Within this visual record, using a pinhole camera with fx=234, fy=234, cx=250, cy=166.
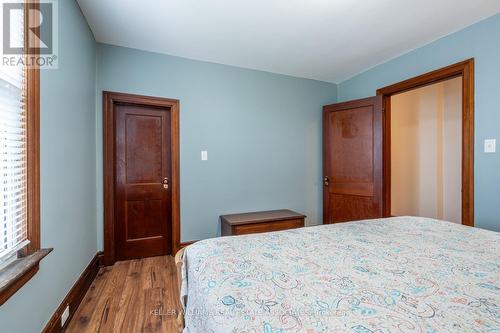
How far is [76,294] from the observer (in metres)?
1.82

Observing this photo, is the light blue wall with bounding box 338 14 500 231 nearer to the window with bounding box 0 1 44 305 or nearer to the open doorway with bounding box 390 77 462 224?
the open doorway with bounding box 390 77 462 224

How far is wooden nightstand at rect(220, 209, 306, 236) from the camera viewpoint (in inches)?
108

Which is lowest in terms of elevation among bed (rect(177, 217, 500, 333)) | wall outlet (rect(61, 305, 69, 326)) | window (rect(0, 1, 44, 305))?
wall outlet (rect(61, 305, 69, 326))

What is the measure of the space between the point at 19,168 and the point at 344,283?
160 cm

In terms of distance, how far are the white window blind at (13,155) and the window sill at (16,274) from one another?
0.04 metres

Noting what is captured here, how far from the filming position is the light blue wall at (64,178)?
1.25 metres

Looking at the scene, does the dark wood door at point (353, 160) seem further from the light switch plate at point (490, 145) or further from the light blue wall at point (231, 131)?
the light switch plate at point (490, 145)

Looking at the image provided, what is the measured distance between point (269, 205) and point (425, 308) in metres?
2.68

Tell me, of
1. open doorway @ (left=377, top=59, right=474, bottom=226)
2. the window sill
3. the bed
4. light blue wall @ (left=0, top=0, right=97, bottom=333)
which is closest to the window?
the window sill

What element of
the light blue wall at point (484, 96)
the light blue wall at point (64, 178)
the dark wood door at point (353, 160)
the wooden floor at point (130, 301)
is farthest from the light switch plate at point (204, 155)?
the light blue wall at point (484, 96)

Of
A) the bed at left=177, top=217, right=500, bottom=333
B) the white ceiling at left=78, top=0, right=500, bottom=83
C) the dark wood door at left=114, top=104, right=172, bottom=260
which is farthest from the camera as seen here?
the dark wood door at left=114, top=104, right=172, bottom=260

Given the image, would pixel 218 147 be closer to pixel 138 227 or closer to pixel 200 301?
pixel 138 227

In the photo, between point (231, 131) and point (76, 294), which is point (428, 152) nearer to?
point (231, 131)

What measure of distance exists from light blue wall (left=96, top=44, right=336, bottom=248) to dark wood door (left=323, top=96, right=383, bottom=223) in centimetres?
20
